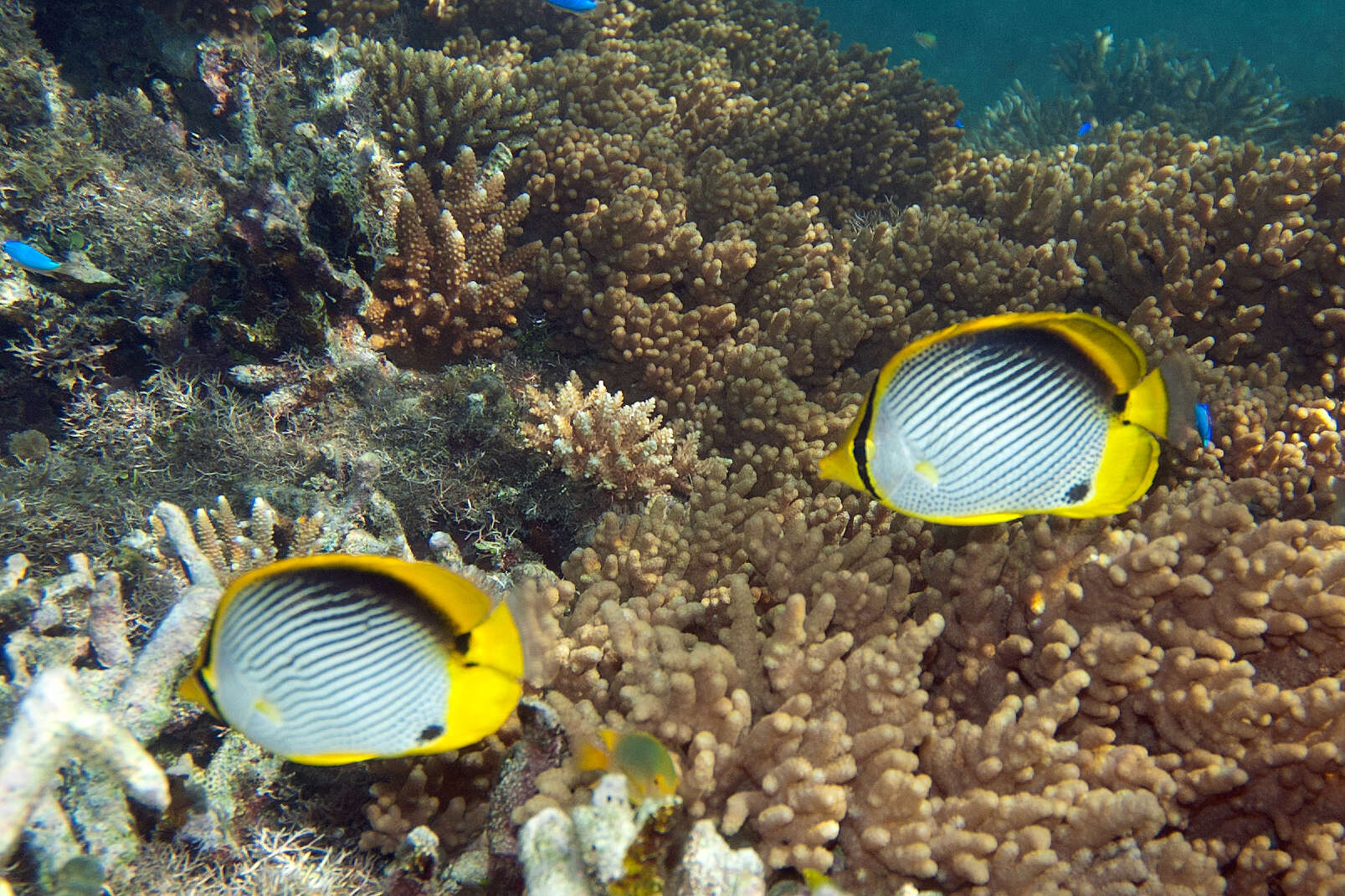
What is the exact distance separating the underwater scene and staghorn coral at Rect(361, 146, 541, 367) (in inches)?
1.1

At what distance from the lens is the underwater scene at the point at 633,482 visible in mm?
1615

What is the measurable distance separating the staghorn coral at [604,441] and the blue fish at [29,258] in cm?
267

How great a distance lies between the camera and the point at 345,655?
147 centimetres

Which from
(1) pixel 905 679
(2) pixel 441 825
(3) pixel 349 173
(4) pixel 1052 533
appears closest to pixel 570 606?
(2) pixel 441 825

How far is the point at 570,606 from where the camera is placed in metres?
2.76

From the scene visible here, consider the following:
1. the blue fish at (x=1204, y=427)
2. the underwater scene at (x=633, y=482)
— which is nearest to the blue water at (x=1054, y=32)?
the underwater scene at (x=633, y=482)

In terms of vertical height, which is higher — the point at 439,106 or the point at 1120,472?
the point at 439,106

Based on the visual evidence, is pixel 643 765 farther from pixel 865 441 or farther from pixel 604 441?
pixel 604 441

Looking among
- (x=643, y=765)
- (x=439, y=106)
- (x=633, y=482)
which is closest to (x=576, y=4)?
(x=439, y=106)

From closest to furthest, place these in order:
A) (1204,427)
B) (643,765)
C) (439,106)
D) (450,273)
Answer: (643,765) → (1204,427) → (450,273) → (439,106)

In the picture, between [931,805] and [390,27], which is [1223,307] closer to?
[931,805]

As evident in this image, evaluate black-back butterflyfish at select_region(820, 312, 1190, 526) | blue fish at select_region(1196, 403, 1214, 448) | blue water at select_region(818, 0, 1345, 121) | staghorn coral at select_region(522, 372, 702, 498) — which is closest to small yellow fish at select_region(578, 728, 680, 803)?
black-back butterflyfish at select_region(820, 312, 1190, 526)

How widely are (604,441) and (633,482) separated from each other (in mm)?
230

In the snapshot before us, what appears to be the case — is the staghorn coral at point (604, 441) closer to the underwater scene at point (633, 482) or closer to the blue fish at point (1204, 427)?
Answer: the underwater scene at point (633, 482)
